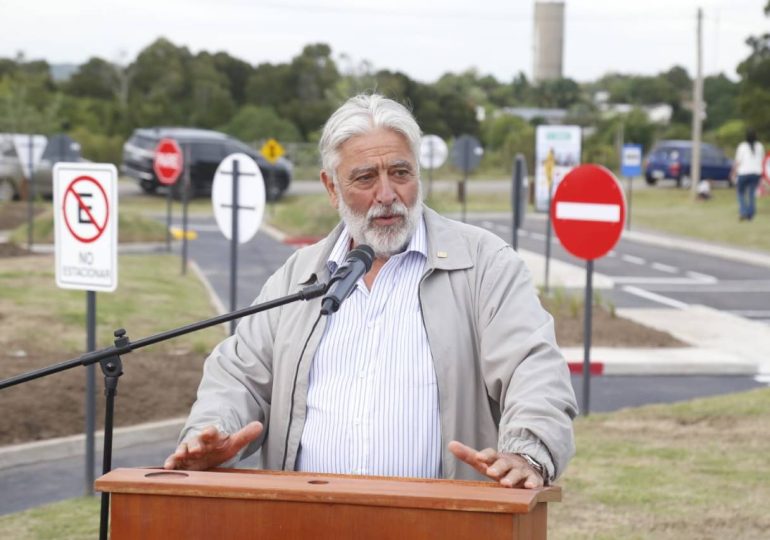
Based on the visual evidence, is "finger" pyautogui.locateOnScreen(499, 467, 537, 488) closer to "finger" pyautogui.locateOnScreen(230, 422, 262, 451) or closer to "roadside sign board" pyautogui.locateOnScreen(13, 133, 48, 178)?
"finger" pyautogui.locateOnScreen(230, 422, 262, 451)

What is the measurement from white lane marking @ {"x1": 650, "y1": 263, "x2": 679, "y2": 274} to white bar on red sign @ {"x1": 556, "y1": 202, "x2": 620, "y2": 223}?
41.8ft

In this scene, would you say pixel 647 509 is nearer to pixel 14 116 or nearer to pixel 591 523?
pixel 591 523

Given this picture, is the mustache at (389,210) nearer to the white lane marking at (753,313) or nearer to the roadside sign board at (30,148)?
the white lane marking at (753,313)

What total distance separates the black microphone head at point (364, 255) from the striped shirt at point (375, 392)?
134mm

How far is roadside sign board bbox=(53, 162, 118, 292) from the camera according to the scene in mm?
7352

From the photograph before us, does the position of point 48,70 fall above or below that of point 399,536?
above

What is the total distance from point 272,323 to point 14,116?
3765cm

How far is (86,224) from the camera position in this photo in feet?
24.5

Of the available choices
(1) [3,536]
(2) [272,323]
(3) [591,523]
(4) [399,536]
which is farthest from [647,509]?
(4) [399,536]

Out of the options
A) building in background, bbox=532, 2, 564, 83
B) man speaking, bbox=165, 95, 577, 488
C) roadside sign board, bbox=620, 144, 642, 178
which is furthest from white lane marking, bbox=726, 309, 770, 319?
building in background, bbox=532, 2, 564, 83

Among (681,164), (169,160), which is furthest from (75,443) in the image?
(681,164)

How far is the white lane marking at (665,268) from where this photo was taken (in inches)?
883

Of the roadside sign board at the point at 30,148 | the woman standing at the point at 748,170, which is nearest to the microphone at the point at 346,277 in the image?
the roadside sign board at the point at 30,148

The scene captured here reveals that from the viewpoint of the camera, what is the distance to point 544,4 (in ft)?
470
